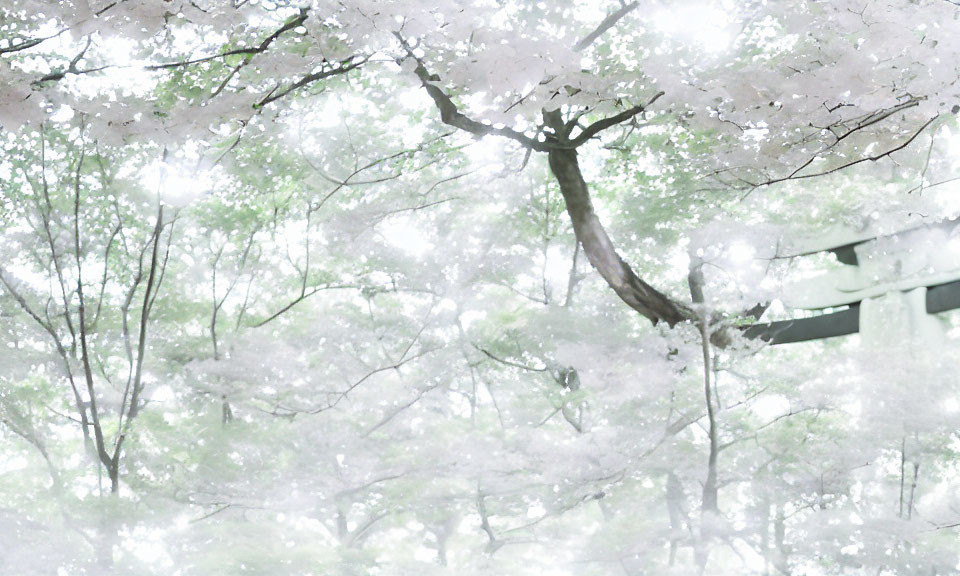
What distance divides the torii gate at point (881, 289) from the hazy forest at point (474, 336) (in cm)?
2

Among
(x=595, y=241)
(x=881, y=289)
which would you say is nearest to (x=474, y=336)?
(x=881, y=289)

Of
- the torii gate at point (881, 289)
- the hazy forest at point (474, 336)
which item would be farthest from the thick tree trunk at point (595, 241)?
the torii gate at point (881, 289)

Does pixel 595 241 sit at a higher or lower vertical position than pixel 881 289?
lower

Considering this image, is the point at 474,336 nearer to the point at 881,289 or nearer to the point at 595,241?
the point at 881,289

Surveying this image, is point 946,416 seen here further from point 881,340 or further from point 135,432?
point 135,432

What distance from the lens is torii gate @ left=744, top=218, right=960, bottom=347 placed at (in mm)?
4859

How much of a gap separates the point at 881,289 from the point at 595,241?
97.7 inches

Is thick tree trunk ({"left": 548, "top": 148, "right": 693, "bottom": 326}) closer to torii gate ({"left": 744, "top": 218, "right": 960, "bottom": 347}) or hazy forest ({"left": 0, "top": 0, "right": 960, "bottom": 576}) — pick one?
hazy forest ({"left": 0, "top": 0, "right": 960, "bottom": 576})

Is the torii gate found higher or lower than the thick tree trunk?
higher

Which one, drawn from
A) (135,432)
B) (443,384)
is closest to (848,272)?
(443,384)

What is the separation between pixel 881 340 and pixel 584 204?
2758mm

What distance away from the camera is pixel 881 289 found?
505cm

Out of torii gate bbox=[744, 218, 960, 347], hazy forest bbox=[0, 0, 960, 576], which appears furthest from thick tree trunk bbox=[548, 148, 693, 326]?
torii gate bbox=[744, 218, 960, 347]

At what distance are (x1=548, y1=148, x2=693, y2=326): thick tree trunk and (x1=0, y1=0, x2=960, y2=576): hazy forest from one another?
0.04 ft
